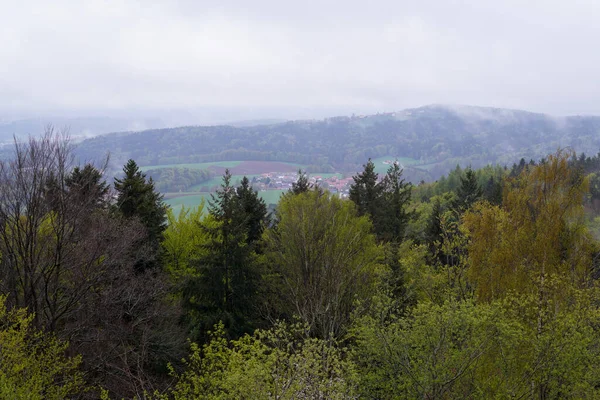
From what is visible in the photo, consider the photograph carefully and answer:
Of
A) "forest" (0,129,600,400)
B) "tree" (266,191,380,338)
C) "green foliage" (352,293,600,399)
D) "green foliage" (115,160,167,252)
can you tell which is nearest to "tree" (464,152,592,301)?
"forest" (0,129,600,400)

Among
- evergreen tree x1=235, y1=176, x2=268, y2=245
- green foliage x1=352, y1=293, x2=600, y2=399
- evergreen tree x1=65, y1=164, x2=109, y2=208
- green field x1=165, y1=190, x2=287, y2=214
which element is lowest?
green field x1=165, y1=190, x2=287, y2=214

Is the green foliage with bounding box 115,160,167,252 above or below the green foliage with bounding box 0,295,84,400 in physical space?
above

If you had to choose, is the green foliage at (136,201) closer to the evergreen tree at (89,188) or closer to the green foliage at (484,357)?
the evergreen tree at (89,188)

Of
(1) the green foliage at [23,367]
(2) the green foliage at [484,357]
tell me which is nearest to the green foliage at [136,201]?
(1) the green foliage at [23,367]

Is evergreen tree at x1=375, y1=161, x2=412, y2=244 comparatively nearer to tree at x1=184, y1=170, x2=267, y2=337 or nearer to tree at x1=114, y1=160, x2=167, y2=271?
tree at x1=184, y1=170, x2=267, y2=337

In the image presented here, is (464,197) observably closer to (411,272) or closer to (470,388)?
(411,272)

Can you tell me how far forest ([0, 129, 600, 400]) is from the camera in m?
11.9

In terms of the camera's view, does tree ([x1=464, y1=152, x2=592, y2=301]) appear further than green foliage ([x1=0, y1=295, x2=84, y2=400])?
Yes

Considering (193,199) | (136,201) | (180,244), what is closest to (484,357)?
(180,244)

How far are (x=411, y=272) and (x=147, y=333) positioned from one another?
13.0 m

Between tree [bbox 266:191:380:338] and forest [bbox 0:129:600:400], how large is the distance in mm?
123

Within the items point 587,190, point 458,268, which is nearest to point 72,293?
point 458,268

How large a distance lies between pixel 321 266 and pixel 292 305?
300cm

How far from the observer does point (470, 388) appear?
12.2 m
